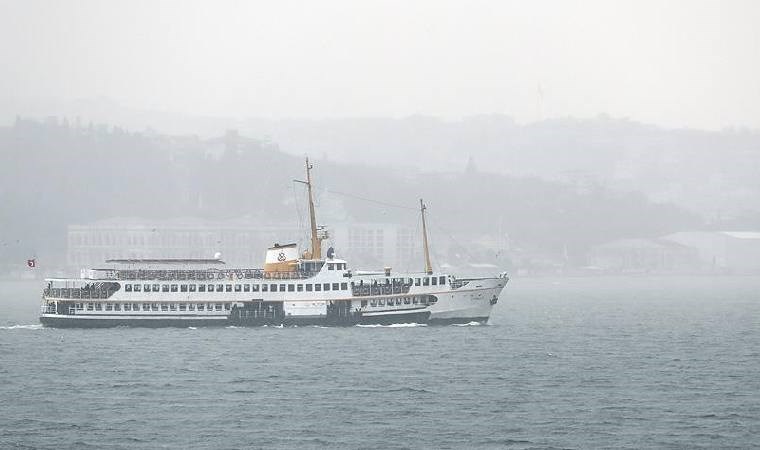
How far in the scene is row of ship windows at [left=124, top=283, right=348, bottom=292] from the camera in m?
117

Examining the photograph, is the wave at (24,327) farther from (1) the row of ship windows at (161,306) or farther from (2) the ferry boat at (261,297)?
(1) the row of ship windows at (161,306)

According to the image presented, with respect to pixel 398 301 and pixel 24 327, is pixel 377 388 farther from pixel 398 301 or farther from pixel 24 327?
pixel 24 327

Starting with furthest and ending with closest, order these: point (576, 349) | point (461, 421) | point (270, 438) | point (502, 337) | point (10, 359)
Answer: point (502, 337), point (576, 349), point (10, 359), point (461, 421), point (270, 438)

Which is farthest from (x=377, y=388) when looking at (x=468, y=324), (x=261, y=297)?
(x=468, y=324)

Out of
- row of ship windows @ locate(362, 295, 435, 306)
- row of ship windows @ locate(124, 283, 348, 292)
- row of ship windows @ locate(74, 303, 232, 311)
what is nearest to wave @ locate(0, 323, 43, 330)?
row of ship windows @ locate(74, 303, 232, 311)

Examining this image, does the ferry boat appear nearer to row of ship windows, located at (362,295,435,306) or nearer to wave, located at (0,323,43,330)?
row of ship windows, located at (362,295,435,306)

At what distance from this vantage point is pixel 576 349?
108 meters

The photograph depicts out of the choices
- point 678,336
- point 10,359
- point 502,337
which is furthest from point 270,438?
point 678,336

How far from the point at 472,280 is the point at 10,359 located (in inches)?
1599

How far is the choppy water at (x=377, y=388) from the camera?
223 ft

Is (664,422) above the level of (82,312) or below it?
below

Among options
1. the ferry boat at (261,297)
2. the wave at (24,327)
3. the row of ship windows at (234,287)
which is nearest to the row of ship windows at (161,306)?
the ferry boat at (261,297)

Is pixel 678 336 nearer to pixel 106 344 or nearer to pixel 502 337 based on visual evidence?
pixel 502 337

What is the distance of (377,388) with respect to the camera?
82.9 m
